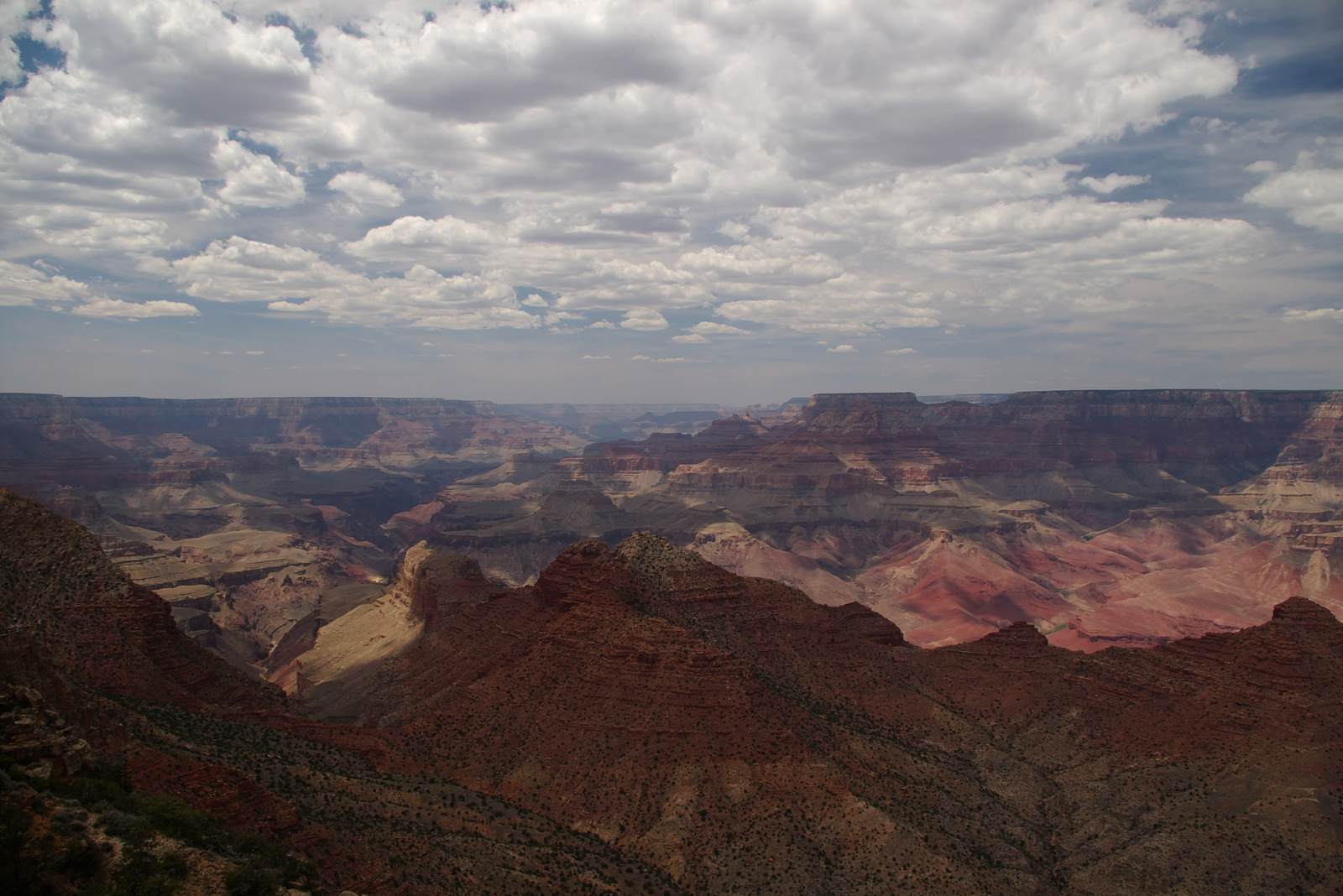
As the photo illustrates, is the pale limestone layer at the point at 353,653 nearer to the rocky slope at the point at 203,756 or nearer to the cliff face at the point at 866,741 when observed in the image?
the cliff face at the point at 866,741

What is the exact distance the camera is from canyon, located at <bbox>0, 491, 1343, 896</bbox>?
134ft

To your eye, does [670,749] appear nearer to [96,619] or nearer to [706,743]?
[706,743]

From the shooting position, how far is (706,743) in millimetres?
51938

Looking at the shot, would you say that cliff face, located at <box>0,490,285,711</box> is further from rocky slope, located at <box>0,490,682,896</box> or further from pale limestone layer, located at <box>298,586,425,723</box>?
pale limestone layer, located at <box>298,586,425,723</box>

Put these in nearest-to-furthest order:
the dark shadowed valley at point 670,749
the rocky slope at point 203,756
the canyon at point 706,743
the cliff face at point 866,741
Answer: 1. the rocky slope at point 203,756
2. the dark shadowed valley at point 670,749
3. the canyon at point 706,743
4. the cliff face at point 866,741

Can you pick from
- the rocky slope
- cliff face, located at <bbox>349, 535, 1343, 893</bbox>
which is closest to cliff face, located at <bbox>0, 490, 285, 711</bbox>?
the rocky slope

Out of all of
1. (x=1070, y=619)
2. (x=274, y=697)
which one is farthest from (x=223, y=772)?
(x=1070, y=619)

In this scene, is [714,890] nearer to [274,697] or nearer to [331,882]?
[331,882]

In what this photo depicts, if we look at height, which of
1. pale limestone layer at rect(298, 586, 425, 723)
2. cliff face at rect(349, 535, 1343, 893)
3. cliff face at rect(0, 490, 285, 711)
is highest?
cliff face at rect(0, 490, 285, 711)

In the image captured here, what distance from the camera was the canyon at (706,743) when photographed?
40750mm

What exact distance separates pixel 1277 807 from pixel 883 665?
92.6 feet

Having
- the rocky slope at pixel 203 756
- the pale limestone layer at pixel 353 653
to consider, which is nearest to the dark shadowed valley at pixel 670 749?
the rocky slope at pixel 203 756

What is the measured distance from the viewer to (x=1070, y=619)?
158125 millimetres

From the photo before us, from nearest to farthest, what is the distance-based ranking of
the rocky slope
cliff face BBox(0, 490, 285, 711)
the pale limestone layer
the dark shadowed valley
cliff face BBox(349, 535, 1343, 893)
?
the rocky slope → the dark shadowed valley → cliff face BBox(349, 535, 1343, 893) → cliff face BBox(0, 490, 285, 711) → the pale limestone layer
